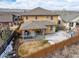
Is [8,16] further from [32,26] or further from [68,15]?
[68,15]

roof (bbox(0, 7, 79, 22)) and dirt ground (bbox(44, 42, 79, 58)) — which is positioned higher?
roof (bbox(0, 7, 79, 22))

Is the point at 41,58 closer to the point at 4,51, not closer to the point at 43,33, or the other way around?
the point at 43,33

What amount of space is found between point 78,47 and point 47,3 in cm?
58

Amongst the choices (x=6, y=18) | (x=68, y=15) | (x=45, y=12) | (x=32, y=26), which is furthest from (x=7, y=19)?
(x=68, y=15)

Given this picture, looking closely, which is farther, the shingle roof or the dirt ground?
the shingle roof

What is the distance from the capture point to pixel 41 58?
1625 millimetres

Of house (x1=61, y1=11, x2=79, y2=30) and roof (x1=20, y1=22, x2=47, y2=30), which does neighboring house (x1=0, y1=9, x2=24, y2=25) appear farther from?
house (x1=61, y1=11, x2=79, y2=30)

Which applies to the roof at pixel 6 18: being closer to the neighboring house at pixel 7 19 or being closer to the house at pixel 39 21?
the neighboring house at pixel 7 19

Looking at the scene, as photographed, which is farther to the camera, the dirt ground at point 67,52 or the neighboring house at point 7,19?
the neighboring house at point 7,19

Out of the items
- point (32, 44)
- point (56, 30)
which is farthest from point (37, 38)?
point (56, 30)

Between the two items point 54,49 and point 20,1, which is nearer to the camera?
point 54,49

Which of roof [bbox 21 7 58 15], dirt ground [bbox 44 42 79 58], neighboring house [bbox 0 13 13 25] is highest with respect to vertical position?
roof [bbox 21 7 58 15]

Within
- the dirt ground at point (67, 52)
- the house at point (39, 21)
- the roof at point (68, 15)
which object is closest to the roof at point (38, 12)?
the house at point (39, 21)

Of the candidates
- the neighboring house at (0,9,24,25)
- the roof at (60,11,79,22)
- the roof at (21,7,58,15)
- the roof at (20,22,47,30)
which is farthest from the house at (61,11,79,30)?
the neighboring house at (0,9,24,25)
